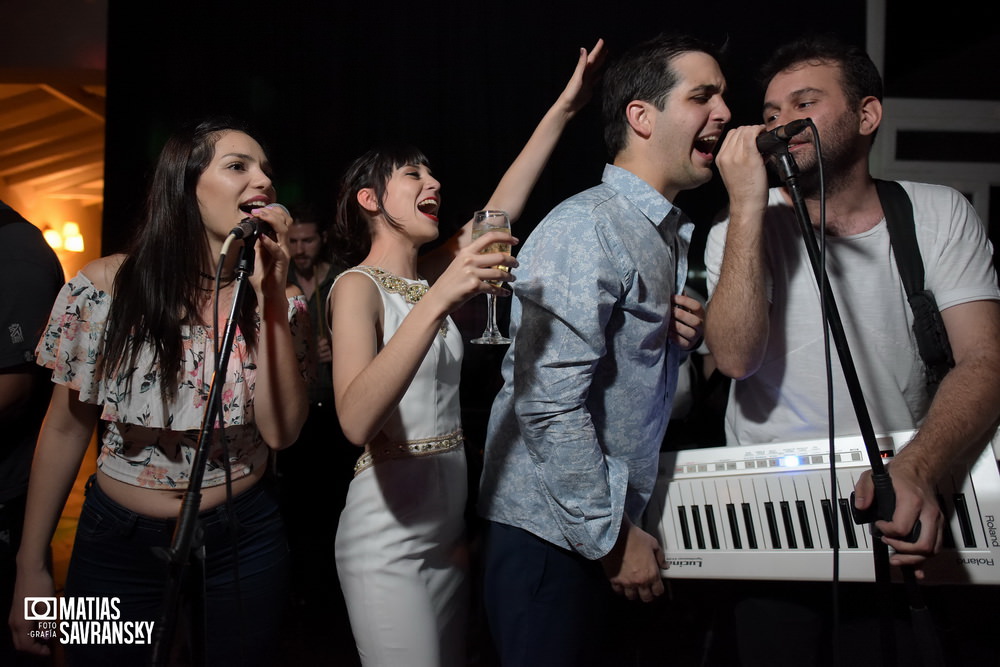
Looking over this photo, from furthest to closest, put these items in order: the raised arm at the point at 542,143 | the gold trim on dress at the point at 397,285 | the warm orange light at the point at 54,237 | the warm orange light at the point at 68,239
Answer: the warm orange light at the point at 68,239
the warm orange light at the point at 54,237
the raised arm at the point at 542,143
the gold trim on dress at the point at 397,285

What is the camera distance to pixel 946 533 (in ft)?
4.40

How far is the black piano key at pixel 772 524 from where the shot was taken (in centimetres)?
139

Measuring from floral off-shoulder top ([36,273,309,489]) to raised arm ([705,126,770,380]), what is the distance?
1115 mm

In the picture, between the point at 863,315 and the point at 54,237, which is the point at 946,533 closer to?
the point at 863,315

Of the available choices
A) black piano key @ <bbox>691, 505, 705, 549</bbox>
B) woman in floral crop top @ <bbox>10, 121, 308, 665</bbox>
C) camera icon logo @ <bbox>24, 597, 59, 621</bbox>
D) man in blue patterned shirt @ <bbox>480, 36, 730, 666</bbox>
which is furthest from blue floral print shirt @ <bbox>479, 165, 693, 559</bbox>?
camera icon logo @ <bbox>24, 597, 59, 621</bbox>

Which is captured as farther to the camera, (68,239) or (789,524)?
(68,239)

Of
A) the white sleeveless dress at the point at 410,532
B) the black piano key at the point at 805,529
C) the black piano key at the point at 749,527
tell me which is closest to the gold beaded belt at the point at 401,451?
the white sleeveless dress at the point at 410,532

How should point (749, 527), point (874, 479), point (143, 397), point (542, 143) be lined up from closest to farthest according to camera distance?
point (874, 479), point (749, 527), point (143, 397), point (542, 143)

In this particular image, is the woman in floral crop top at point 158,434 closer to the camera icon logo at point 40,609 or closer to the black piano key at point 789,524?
the camera icon logo at point 40,609

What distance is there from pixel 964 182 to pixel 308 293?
3.64 m

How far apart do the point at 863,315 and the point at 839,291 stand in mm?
79

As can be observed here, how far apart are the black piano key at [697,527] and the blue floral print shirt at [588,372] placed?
107 millimetres

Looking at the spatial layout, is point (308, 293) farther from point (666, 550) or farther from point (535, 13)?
point (666, 550)

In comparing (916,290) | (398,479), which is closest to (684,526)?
(398,479)
